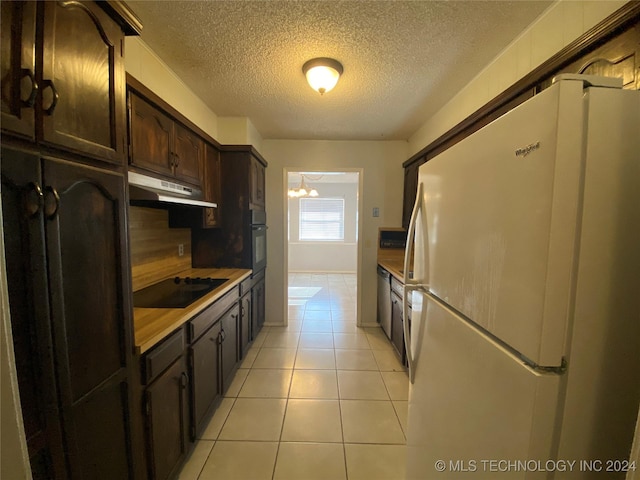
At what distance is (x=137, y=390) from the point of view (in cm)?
108

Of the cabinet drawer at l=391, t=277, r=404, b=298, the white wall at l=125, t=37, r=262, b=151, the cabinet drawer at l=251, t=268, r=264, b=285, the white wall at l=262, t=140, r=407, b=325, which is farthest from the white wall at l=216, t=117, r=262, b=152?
the cabinet drawer at l=391, t=277, r=404, b=298

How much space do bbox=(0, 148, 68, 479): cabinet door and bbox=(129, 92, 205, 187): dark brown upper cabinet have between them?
0.89 meters

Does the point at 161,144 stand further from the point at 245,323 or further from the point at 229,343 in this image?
the point at 245,323

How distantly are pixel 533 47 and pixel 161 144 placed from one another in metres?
2.32

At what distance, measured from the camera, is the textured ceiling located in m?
1.31

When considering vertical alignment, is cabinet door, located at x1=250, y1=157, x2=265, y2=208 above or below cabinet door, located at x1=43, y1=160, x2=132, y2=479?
above

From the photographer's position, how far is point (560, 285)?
540mm

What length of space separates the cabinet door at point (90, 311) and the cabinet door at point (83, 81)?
104 mm

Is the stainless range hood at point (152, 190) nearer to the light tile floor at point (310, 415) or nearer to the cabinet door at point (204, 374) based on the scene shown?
the cabinet door at point (204, 374)

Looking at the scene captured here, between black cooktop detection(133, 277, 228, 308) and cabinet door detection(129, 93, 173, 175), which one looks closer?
cabinet door detection(129, 93, 173, 175)

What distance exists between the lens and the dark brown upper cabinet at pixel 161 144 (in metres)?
1.47

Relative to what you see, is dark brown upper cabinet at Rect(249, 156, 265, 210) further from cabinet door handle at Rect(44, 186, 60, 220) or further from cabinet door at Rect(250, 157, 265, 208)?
cabinet door handle at Rect(44, 186, 60, 220)

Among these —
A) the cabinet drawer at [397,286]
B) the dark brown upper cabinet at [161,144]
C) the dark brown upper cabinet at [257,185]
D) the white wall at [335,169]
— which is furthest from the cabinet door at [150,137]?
the cabinet drawer at [397,286]

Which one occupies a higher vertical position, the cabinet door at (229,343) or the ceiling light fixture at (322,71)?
the ceiling light fixture at (322,71)
